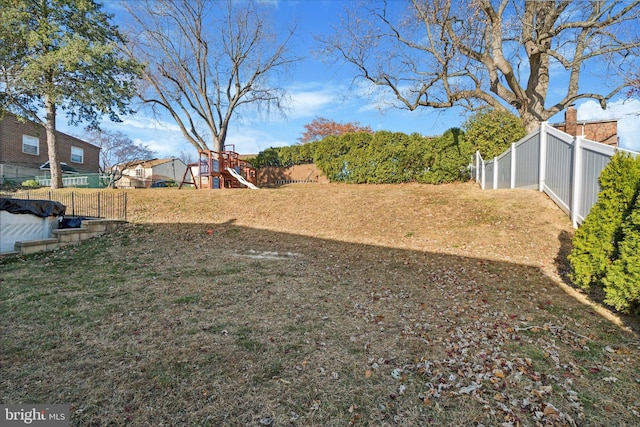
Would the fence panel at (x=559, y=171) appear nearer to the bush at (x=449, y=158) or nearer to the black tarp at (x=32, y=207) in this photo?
the bush at (x=449, y=158)

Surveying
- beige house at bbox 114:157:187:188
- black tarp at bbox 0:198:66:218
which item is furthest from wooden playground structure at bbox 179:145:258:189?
beige house at bbox 114:157:187:188

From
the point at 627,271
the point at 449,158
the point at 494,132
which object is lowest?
the point at 627,271

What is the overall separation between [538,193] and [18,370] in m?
9.07

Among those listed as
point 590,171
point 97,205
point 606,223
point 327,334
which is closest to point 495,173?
point 590,171

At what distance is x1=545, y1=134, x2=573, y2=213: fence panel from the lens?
19.1ft

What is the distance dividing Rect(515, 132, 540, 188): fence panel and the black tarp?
11065mm

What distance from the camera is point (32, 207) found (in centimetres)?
627

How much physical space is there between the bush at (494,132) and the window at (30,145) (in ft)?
89.1

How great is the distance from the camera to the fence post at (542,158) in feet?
23.4

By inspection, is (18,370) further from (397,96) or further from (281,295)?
(397,96)

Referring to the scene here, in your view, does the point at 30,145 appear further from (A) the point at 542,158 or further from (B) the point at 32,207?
(A) the point at 542,158

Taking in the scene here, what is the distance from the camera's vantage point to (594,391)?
218cm

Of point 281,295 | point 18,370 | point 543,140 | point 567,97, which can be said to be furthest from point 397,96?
point 18,370

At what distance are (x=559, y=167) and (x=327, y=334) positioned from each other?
6.15 m
